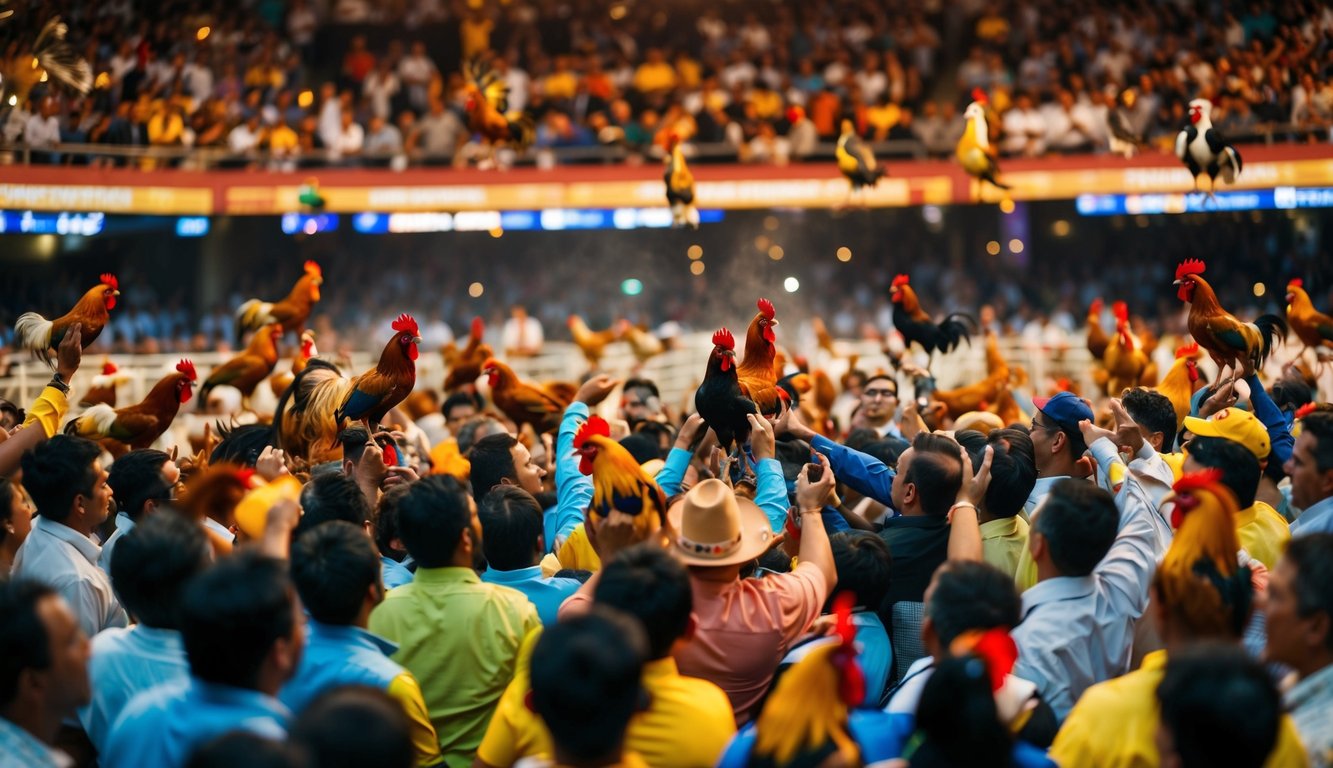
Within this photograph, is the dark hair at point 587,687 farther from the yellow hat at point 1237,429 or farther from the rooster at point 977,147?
the rooster at point 977,147

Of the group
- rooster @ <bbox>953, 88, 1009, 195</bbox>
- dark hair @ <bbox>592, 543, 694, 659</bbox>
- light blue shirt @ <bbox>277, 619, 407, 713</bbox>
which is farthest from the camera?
rooster @ <bbox>953, 88, 1009, 195</bbox>

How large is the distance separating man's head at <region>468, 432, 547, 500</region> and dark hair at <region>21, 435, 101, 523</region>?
1.55 meters

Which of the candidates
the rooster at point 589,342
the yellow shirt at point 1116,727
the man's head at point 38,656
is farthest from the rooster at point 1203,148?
the man's head at point 38,656

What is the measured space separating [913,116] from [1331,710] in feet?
57.2

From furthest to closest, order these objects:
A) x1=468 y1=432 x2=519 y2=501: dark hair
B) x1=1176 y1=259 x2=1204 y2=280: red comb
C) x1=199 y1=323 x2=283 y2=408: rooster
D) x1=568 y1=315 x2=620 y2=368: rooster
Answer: x1=568 y1=315 x2=620 y2=368: rooster → x1=199 y1=323 x2=283 y2=408: rooster → x1=1176 y1=259 x2=1204 y2=280: red comb → x1=468 y1=432 x2=519 y2=501: dark hair

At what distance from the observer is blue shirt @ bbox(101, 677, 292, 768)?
2.63 m

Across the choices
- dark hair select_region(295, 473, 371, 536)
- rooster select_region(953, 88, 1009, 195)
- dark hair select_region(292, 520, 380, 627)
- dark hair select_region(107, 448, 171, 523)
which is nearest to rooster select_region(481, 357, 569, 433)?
dark hair select_region(107, 448, 171, 523)

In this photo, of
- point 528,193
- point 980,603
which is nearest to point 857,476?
point 980,603

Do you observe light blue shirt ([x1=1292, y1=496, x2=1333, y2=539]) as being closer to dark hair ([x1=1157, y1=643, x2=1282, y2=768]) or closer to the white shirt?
dark hair ([x1=1157, y1=643, x2=1282, y2=768])

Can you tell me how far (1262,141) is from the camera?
1664 cm

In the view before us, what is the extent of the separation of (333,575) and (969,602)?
1.54m

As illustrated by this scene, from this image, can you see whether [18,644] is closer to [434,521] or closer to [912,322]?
[434,521]

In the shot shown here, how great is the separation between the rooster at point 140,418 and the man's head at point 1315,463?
205 centimetres

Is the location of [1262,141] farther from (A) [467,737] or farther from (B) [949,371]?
(A) [467,737]
